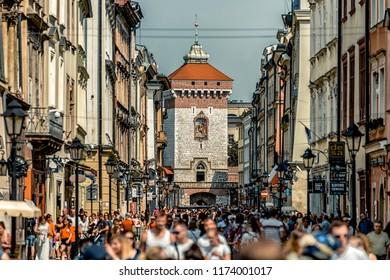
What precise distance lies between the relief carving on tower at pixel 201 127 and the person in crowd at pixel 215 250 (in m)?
174

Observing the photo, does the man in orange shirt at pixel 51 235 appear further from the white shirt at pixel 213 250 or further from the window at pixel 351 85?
the white shirt at pixel 213 250

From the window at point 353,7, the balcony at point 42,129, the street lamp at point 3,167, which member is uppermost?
the window at point 353,7

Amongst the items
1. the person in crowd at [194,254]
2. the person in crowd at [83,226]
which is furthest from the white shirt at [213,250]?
the person in crowd at [83,226]

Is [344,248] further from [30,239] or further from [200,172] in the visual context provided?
[200,172]

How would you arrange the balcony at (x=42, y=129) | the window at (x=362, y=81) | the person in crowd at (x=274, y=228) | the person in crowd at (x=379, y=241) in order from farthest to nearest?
the window at (x=362, y=81)
the balcony at (x=42, y=129)
the person in crowd at (x=274, y=228)
the person in crowd at (x=379, y=241)

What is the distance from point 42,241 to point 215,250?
18.2m

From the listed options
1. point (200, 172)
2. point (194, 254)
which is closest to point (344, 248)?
point (194, 254)

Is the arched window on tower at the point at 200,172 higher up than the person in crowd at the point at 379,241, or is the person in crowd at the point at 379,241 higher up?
the arched window on tower at the point at 200,172

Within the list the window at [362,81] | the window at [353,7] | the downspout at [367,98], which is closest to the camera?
the downspout at [367,98]

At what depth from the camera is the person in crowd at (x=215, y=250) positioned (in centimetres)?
1523

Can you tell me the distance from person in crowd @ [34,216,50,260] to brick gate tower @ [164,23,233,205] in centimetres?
15609

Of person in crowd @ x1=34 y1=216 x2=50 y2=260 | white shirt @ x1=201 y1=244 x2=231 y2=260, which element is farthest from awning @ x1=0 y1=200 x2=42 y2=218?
person in crowd @ x1=34 y1=216 x2=50 y2=260
